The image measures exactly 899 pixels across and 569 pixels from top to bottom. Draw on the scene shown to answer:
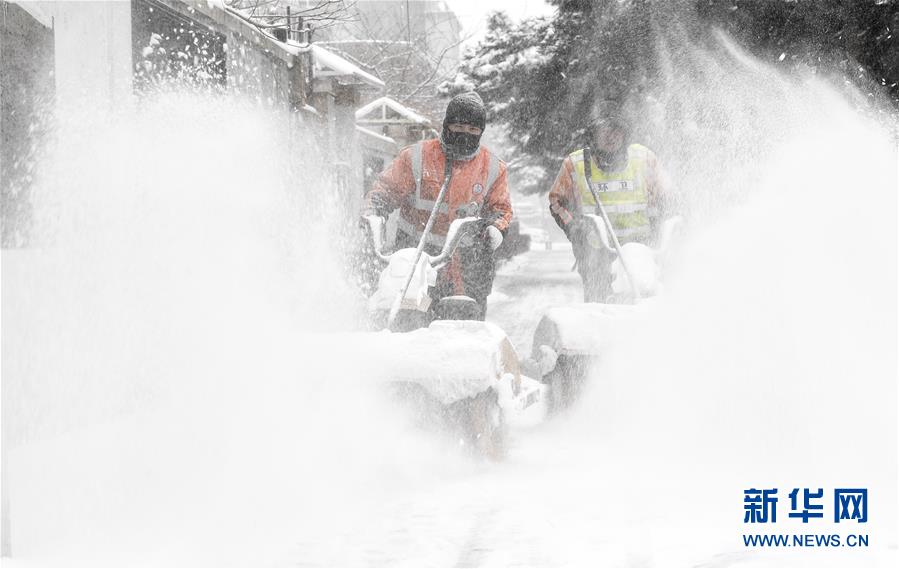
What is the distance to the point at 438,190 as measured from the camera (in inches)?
233

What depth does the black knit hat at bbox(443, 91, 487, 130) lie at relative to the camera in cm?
574

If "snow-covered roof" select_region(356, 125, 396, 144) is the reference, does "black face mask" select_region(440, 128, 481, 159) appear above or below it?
below

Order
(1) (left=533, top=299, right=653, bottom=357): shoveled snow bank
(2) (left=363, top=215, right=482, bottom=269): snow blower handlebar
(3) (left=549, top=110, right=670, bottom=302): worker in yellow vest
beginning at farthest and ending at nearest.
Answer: (3) (left=549, top=110, right=670, bottom=302): worker in yellow vest < (2) (left=363, top=215, right=482, bottom=269): snow blower handlebar < (1) (left=533, top=299, right=653, bottom=357): shoveled snow bank

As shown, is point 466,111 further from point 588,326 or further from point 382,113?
point 382,113

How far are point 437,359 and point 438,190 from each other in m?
1.90

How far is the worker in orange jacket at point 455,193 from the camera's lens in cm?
580

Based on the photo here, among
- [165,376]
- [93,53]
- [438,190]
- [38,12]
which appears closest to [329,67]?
[438,190]

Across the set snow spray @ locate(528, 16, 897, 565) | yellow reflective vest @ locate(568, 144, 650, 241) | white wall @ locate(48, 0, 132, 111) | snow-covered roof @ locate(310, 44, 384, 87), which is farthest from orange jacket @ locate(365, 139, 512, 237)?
snow-covered roof @ locate(310, 44, 384, 87)

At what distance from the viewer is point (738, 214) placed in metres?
5.44

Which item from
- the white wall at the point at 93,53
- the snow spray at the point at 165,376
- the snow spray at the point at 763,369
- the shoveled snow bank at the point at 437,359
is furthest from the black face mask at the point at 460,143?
the white wall at the point at 93,53

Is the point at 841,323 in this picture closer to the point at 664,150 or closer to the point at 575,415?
the point at 575,415

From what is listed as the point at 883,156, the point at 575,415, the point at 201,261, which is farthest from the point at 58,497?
the point at 883,156

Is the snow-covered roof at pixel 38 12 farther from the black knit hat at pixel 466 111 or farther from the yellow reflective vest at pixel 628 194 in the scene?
the yellow reflective vest at pixel 628 194

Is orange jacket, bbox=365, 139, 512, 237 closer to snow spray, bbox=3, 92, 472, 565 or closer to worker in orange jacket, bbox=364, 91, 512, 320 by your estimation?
worker in orange jacket, bbox=364, 91, 512, 320
